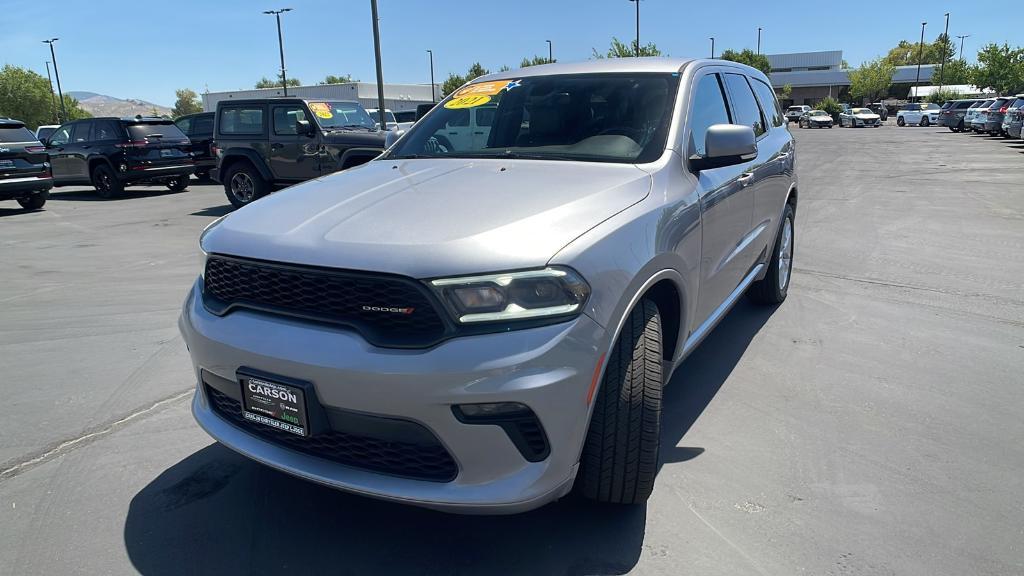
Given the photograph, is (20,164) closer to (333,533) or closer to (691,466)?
(333,533)

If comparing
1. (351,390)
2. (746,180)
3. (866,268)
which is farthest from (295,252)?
(866,268)

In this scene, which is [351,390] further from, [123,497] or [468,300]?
[123,497]

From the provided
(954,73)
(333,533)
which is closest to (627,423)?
(333,533)

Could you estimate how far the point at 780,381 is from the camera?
12.8 feet

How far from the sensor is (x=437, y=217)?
2.36 metres

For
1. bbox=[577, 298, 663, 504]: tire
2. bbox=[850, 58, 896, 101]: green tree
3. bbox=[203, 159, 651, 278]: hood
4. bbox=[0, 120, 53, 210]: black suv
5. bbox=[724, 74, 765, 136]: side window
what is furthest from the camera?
bbox=[850, 58, 896, 101]: green tree

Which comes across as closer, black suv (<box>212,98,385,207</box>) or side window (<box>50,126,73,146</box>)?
black suv (<box>212,98,385,207</box>)

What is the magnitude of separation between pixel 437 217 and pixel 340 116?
10.3 meters

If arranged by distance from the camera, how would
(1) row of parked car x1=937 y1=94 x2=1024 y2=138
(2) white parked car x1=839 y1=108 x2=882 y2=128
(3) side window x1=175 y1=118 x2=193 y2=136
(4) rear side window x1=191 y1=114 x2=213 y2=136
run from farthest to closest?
(2) white parked car x1=839 y1=108 x2=882 y2=128
(1) row of parked car x1=937 y1=94 x2=1024 y2=138
(3) side window x1=175 y1=118 x2=193 y2=136
(4) rear side window x1=191 y1=114 x2=213 y2=136

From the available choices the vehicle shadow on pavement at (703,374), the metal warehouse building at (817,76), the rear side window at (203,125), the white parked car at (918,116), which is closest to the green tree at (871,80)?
the metal warehouse building at (817,76)

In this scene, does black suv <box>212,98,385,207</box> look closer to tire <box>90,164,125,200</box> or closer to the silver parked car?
tire <box>90,164,125,200</box>

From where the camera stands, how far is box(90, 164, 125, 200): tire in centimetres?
1487

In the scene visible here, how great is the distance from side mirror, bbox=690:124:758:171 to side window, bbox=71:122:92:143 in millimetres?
15936

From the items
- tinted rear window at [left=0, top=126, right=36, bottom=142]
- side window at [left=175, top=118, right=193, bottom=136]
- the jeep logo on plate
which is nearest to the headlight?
the jeep logo on plate
